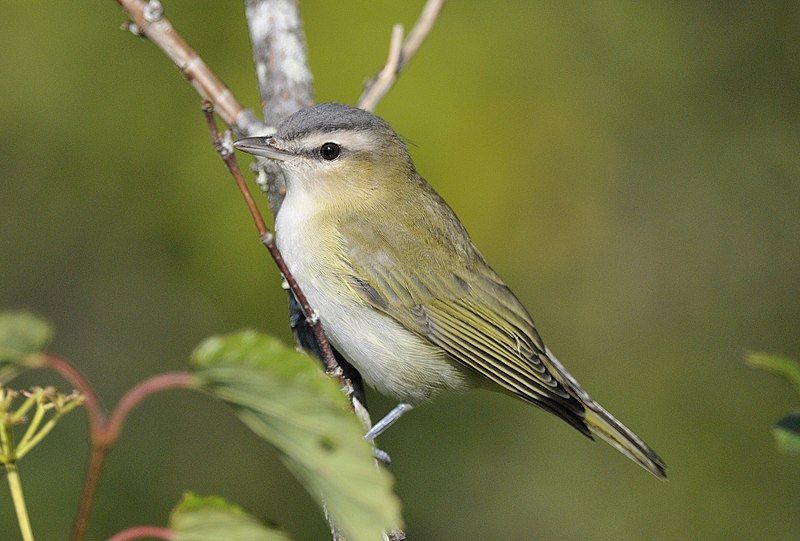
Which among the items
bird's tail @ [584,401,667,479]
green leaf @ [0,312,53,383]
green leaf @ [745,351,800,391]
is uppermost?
green leaf @ [0,312,53,383]

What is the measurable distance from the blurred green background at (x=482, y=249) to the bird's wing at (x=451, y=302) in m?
1.66

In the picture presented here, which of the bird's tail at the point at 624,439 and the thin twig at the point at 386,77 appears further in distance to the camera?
the thin twig at the point at 386,77

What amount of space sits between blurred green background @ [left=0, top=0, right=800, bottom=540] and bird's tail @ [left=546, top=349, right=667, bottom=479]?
1.75 m

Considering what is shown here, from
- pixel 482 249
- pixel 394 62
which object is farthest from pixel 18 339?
pixel 482 249

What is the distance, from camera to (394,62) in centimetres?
379

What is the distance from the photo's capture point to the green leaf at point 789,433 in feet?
5.45

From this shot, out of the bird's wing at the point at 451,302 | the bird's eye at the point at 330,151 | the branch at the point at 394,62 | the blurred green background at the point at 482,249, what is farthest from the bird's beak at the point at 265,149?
the blurred green background at the point at 482,249

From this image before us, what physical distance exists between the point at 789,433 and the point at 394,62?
2.58 metres

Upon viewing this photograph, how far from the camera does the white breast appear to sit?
312 centimetres

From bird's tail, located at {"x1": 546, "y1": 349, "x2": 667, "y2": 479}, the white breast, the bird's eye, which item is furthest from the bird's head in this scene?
bird's tail, located at {"x1": 546, "y1": 349, "x2": 667, "y2": 479}

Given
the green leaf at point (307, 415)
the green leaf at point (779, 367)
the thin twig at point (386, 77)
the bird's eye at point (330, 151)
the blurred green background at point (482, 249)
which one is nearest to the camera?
the green leaf at point (307, 415)

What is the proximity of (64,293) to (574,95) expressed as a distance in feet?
11.5

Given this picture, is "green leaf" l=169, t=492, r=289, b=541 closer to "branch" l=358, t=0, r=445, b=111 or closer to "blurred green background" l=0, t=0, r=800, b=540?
"branch" l=358, t=0, r=445, b=111

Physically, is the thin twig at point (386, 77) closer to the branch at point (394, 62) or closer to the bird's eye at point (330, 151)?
the branch at point (394, 62)
